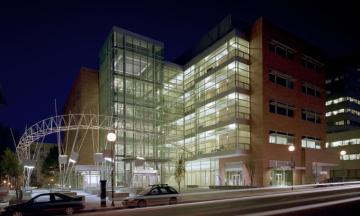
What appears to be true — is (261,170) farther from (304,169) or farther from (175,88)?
(175,88)

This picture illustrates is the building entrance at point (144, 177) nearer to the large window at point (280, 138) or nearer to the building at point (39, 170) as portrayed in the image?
the large window at point (280, 138)

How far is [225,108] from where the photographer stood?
2103 inches

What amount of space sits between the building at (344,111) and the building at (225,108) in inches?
1155

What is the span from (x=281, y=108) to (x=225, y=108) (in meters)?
8.13

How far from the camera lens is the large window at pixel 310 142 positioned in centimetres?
5500

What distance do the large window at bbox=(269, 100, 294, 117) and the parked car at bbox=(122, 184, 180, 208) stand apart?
29178 millimetres

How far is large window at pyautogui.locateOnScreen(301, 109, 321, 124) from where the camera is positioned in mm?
55875

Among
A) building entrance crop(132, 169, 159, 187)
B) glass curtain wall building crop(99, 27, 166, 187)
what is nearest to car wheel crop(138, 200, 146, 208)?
glass curtain wall building crop(99, 27, 166, 187)

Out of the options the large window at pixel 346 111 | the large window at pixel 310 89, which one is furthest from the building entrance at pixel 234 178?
the large window at pixel 346 111

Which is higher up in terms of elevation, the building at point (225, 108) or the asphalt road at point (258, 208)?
the building at point (225, 108)

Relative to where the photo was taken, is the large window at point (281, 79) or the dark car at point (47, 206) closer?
the dark car at point (47, 206)

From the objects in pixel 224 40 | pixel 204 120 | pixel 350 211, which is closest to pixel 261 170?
pixel 204 120

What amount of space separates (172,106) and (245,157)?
20.5 m

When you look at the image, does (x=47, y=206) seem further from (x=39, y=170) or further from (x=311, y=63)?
(x=39, y=170)
